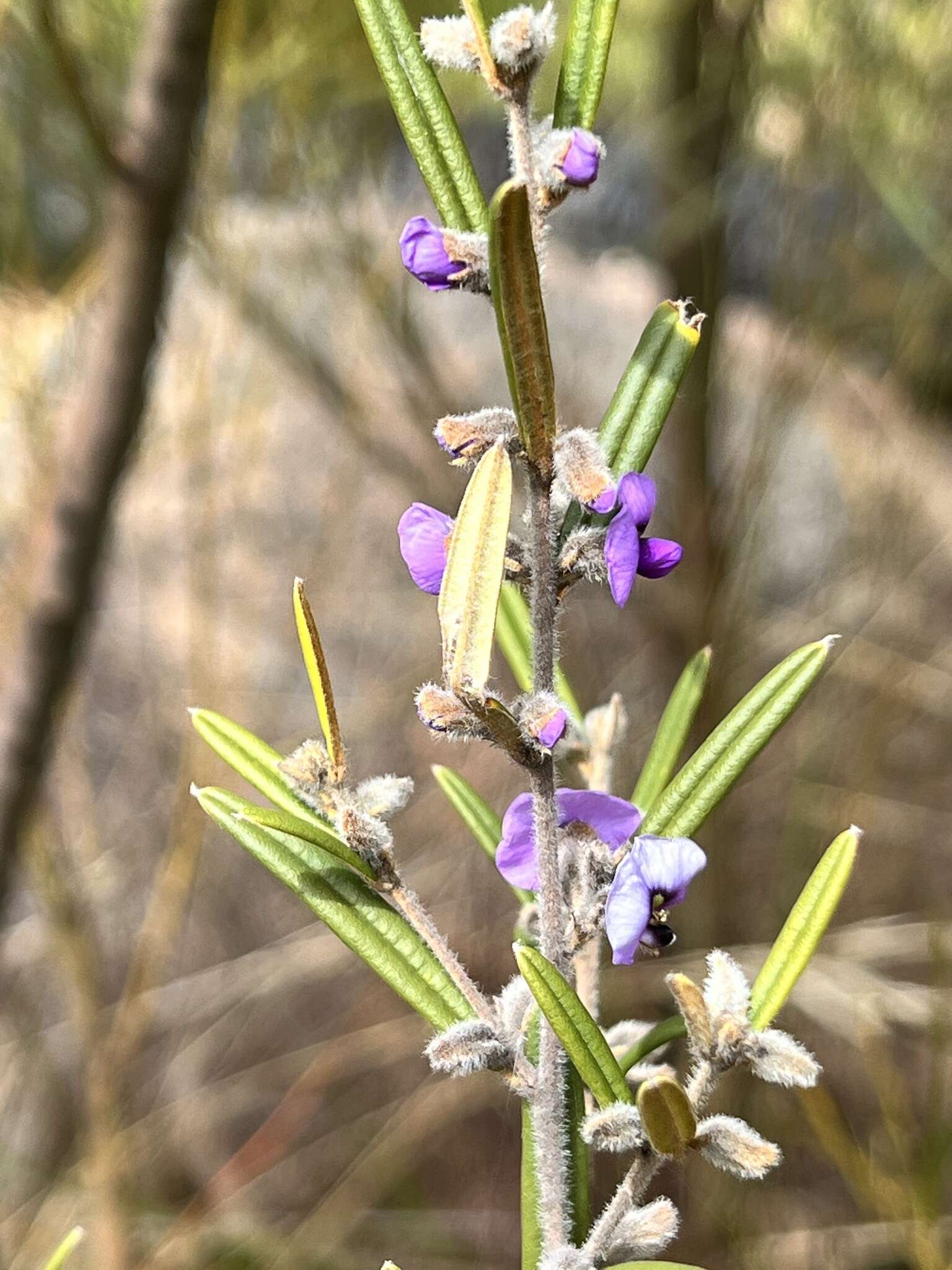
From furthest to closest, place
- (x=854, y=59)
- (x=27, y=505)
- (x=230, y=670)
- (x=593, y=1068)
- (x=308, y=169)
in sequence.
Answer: (x=230, y=670)
(x=308, y=169)
(x=27, y=505)
(x=854, y=59)
(x=593, y=1068)

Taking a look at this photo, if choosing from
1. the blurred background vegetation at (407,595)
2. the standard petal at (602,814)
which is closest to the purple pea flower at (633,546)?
the standard petal at (602,814)

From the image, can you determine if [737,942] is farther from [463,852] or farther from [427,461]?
[427,461]

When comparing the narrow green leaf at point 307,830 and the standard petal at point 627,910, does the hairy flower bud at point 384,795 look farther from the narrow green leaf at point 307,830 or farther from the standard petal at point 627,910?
the standard petal at point 627,910

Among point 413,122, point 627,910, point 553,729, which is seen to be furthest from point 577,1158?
point 413,122

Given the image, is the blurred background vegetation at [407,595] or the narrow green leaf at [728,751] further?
the blurred background vegetation at [407,595]

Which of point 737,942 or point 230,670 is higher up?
point 230,670

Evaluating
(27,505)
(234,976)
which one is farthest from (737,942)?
(27,505)

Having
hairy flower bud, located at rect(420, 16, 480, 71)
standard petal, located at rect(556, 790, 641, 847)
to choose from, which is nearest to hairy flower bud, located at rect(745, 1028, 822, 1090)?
standard petal, located at rect(556, 790, 641, 847)

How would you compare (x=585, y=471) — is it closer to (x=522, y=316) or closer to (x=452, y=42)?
(x=522, y=316)
